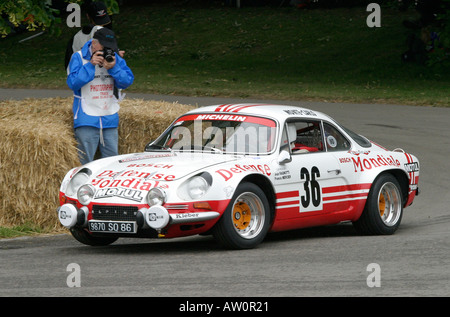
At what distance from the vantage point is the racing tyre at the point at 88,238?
29.2 feet

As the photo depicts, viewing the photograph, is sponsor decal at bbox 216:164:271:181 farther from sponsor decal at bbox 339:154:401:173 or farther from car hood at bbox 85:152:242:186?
sponsor decal at bbox 339:154:401:173

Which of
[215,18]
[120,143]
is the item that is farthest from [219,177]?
[215,18]

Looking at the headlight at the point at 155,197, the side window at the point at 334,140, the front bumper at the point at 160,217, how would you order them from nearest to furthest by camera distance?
the front bumper at the point at 160,217
the headlight at the point at 155,197
the side window at the point at 334,140

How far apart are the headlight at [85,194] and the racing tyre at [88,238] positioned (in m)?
0.35

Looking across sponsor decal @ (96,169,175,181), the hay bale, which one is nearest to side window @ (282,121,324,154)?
sponsor decal @ (96,169,175,181)

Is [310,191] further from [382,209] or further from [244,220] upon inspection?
[382,209]

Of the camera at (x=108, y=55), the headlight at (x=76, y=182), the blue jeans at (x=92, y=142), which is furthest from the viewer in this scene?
the blue jeans at (x=92, y=142)

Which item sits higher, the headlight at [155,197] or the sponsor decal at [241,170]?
the sponsor decal at [241,170]

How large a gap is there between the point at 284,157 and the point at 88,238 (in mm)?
2062

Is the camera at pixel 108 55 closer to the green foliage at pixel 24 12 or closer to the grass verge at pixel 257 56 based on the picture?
the green foliage at pixel 24 12

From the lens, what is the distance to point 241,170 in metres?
8.62

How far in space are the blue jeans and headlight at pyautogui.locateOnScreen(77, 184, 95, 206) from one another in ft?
7.26

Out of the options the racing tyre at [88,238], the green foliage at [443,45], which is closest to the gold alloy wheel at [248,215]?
the racing tyre at [88,238]
